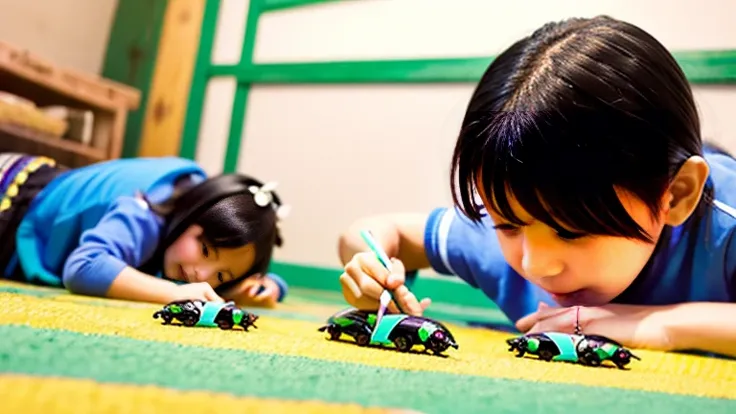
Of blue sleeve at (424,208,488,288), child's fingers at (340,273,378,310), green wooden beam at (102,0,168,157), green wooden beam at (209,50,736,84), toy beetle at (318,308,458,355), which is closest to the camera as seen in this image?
toy beetle at (318,308,458,355)

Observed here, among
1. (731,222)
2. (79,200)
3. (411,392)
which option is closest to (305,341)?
(411,392)

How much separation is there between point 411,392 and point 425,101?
113 centimetres

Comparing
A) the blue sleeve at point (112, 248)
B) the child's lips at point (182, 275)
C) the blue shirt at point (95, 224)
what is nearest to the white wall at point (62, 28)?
the blue shirt at point (95, 224)

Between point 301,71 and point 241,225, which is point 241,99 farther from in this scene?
point 241,225

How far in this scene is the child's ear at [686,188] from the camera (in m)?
0.53

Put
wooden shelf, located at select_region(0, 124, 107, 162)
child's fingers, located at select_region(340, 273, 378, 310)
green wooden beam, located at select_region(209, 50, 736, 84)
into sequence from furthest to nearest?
wooden shelf, located at select_region(0, 124, 107, 162) < green wooden beam, located at select_region(209, 50, 736, 84) < child's fingers, located at select_region(340, 273, 378, 310)

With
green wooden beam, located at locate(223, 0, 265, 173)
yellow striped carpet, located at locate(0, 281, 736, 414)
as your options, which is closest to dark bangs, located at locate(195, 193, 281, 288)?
yellow striped carpet, located at locate(0, 281, 736, 414)

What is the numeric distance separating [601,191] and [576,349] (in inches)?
4.7

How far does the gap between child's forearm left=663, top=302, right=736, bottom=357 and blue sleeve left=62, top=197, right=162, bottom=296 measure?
553mm

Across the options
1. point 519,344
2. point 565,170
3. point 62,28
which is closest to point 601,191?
point 565,170

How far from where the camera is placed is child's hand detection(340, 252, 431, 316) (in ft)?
1.78

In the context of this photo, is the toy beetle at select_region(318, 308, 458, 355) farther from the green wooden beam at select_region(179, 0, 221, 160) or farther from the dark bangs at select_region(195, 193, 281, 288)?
the green wooden beam at select_region(179, 0, 221, 160)

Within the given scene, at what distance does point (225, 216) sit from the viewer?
0.65 meters

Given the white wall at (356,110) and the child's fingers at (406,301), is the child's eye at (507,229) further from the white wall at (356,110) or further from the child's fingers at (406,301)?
the white wall at (356,110)
